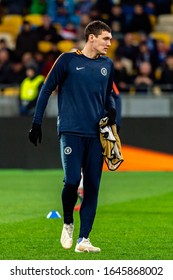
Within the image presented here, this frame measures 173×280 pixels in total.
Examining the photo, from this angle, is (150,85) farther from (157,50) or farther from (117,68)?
(157,50)

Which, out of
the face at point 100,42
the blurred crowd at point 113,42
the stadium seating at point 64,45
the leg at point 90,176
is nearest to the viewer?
the face at point 100,42

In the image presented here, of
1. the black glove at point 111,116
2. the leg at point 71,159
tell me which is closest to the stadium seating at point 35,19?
the black glove at point 111,116

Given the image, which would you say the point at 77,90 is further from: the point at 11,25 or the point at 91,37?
the point at 11,25

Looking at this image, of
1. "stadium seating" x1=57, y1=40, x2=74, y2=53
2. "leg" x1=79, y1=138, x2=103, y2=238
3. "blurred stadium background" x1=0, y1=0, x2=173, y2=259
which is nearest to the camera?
"leg" x1=79, y1=138, x2=103, y2=238

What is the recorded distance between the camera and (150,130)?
2406 centimetres

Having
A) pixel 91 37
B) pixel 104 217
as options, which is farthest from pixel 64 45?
pixel 91 37

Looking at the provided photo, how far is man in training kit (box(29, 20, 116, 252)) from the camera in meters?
10.9

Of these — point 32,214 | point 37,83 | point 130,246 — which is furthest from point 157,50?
point 130,246

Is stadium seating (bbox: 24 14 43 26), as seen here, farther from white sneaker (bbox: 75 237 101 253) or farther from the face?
white sneaker (bbox: 75 237 101 253)

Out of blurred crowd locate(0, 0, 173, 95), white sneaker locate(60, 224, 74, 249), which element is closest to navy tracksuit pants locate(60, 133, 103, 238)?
white sneaker locate(60, 224, 74, 249)

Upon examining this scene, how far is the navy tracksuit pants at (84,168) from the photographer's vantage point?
1091 cm

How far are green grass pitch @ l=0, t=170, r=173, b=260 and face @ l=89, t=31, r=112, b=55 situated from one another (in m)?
1.94

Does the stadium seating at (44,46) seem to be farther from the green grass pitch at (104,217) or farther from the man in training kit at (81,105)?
the man in training kit at (81,105)
